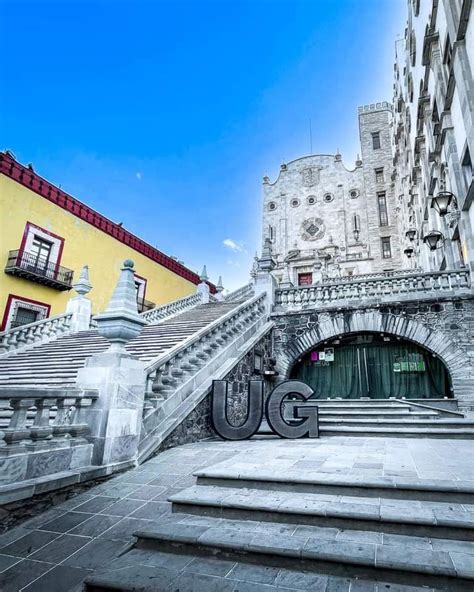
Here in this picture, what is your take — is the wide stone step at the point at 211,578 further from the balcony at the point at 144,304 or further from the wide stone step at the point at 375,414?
the balcony at the point at 144,304

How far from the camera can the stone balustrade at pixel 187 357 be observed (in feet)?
20.5

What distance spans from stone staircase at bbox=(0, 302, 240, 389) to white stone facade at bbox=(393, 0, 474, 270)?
9170mm

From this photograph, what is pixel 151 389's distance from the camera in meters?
6.16

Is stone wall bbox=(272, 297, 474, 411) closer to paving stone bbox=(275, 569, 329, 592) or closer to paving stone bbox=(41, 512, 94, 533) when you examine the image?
paving stone bbox=(41, 512, 94, 533)

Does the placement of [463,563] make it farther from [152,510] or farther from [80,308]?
[80,308]

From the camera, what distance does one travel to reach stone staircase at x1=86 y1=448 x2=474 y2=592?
7.76ft

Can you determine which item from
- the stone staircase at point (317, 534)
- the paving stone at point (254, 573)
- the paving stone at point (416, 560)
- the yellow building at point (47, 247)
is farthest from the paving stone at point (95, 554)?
the yellow building at point (47, 247)

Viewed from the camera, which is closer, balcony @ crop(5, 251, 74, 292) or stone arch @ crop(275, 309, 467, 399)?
stone arch @ crop(275, 309, 467, 399)

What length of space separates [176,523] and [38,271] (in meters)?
15.2

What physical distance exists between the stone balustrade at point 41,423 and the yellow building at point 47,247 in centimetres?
1189

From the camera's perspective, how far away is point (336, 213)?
31.6 meters

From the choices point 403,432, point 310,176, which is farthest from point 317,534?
point 310,176

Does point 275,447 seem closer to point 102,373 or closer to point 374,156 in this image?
point 102,373

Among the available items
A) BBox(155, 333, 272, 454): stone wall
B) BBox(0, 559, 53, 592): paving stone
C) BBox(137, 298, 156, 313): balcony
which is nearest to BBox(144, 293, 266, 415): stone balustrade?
BBox(155, 333, 272, 454): stone wall
